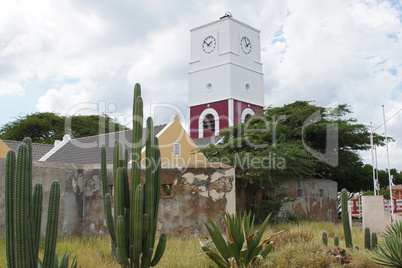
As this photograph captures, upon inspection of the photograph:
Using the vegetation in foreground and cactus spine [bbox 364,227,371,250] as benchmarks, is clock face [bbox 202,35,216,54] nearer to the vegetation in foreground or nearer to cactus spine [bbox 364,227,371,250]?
the vegetation in foreground

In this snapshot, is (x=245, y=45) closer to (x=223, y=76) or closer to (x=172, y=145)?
(x=223, y=76)

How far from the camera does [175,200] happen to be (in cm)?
930

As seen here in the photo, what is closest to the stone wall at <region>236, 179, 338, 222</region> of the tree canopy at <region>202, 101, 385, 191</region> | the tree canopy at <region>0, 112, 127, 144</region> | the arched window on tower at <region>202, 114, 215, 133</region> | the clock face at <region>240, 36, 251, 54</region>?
the tree canopy at <region>202, 101, 385, 191</region>

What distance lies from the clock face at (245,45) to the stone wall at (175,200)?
26.1m

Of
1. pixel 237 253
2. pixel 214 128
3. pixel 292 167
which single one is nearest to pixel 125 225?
pixel 237 253

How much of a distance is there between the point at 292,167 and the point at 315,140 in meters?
6.97

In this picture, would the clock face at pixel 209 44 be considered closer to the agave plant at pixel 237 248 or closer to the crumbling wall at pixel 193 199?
the crumbling wall at pixel 193 199

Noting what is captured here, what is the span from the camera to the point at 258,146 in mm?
16484

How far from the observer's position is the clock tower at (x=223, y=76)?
32.6 metres

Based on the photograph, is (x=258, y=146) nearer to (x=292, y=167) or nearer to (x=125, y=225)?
(x=292, y=167)

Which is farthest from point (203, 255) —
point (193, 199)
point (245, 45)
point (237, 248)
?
point (245, 45)

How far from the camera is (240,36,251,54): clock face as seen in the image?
34188 mm

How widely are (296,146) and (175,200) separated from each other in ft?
27.4

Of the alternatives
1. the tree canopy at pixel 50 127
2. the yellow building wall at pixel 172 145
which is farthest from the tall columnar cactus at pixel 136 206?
the tree canopy at pixel 50 127
